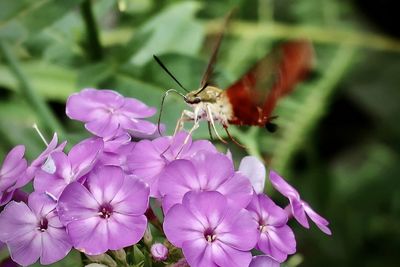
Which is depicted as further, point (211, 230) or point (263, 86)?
point (263, 86)

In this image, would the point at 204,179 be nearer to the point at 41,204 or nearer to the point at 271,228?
the point at 271,228

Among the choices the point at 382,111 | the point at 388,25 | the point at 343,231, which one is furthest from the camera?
the point at 388,25

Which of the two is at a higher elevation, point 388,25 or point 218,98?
point 218,98

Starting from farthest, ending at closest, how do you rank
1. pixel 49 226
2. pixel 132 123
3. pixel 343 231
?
pixel 343 231 < pixel 132 123 < pixel 49 226

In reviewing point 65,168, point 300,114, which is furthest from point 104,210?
point 300,114

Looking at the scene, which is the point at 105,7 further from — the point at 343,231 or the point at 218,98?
the point at 343,231

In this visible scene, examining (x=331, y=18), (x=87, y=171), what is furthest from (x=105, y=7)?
(x=331, y=18)
